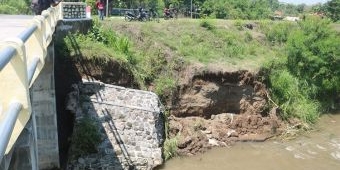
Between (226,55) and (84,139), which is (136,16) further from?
(84,139)

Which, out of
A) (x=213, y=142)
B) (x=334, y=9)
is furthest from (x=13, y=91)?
(x=334, y=9)

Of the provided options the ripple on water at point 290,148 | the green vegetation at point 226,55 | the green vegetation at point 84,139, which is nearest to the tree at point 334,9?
the green vegetation at point 226,55

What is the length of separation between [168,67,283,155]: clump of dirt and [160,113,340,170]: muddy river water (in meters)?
0.85

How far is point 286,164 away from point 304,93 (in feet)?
29.0

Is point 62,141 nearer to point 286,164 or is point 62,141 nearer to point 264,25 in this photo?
point 286,164

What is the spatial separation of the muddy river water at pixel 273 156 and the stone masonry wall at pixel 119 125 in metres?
1.28

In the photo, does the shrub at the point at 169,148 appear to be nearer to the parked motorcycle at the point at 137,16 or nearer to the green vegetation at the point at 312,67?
the green vegetation at the point at 312,67

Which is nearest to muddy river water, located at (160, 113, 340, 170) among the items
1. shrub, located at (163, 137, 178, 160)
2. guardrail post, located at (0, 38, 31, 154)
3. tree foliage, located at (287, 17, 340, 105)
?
shrub, located at (163, 137, 178, 160)

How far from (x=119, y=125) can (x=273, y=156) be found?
743cm

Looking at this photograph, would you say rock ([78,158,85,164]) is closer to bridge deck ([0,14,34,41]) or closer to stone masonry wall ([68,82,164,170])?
stone masonry wall ([68,82,164,170])

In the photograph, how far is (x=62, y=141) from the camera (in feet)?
61.8

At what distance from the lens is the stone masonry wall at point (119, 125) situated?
16.9 m

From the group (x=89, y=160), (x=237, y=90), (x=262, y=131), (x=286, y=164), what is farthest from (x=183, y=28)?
(x=89, y=160)

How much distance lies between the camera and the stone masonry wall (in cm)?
1691
